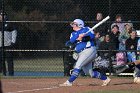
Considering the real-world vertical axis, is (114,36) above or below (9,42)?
above

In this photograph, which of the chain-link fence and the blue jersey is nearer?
the blue jersey

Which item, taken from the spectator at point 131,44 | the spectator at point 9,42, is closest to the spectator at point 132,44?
the spectator at point 131,44

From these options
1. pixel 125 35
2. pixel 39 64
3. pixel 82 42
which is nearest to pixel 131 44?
pixel 125 35

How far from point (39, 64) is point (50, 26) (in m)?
1.47

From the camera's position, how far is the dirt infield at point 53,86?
10.8m

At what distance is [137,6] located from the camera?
16016 mm

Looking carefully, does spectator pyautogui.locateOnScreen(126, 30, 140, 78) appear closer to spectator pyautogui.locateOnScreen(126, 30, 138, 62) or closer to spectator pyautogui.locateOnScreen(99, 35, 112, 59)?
spectator pyautogui.locateOnScreen(126, 30, 138, 62)

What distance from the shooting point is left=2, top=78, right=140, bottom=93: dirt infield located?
35.6ft

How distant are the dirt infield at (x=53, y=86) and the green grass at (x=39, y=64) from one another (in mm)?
2968

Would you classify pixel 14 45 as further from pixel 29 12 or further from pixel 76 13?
pixel 29 12

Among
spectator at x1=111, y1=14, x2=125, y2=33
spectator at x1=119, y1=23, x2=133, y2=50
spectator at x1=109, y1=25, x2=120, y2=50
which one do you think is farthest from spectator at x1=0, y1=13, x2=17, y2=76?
spectator at x1=119, y1=23, x2=133, y2=50

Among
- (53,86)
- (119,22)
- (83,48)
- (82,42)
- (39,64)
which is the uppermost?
(119,22)

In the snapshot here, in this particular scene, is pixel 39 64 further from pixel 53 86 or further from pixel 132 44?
pixel 53 86

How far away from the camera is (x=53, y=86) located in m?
11.8
